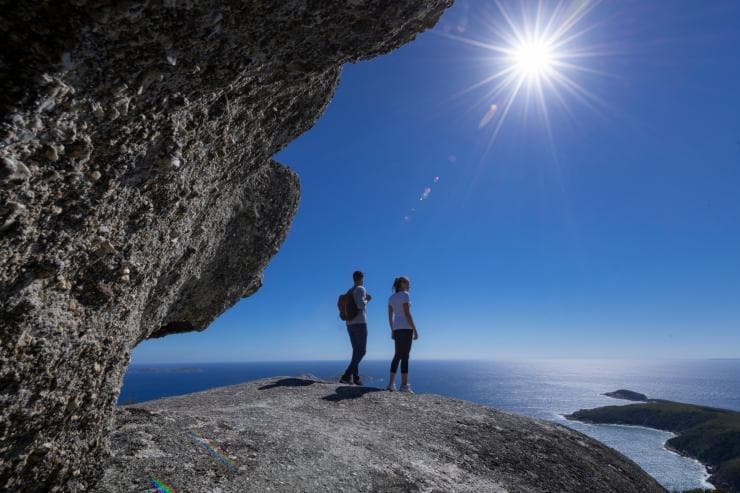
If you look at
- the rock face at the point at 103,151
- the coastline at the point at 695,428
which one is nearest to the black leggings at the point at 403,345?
the rock face at the point at 103,151

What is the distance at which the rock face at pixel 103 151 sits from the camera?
290cm

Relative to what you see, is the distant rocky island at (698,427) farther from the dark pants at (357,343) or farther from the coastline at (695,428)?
the dark pants at (357,343)

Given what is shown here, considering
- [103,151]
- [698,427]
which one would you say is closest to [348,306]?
[103,151]

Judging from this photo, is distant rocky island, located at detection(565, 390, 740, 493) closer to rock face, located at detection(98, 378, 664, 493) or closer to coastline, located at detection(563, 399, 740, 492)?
coastline, located at detection(563, 399, 740, 492)

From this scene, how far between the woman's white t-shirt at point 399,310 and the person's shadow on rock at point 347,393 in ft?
7.47

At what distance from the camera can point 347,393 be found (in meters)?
11.6

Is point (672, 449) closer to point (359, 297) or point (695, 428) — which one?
point (695, 428)

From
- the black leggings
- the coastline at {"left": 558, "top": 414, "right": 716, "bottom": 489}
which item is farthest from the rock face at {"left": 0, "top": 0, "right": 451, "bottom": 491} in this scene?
the coastline at {"left": 558, "top": 414, "right": 716, "bottom": 489}

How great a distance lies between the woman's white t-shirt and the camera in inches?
521

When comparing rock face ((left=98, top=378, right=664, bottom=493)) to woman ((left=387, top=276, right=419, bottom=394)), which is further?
woman ((left=387, top=276, right=419, bottom=394))

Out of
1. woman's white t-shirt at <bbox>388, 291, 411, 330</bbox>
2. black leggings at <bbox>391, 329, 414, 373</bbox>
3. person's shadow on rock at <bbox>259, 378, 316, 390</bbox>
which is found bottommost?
person's shadow on rock at <bbox>259, 378, 316, 390</bbox>

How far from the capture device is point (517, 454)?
28.3 feet

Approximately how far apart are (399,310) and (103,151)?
10856 millimetres

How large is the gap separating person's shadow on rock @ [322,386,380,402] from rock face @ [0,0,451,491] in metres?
6.49
